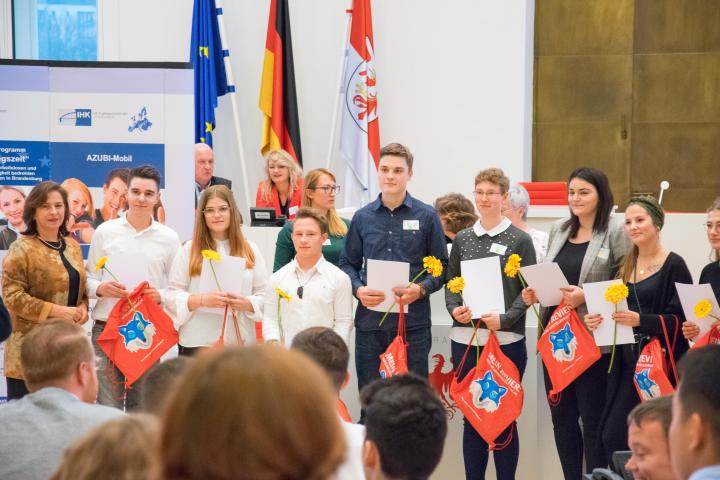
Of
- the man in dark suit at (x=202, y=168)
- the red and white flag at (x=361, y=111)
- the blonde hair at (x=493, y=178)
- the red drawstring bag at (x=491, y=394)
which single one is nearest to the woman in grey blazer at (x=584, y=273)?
the red drawstring bag at (x=491, y=394)

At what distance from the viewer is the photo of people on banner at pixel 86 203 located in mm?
5398

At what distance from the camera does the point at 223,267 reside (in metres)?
4.36

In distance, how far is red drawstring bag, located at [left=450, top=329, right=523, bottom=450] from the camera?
4.29 m

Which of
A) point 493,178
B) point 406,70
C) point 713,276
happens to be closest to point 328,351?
point 493,178

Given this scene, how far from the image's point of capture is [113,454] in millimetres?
1357

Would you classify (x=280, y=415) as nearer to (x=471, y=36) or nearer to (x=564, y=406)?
(x=564, y=406)

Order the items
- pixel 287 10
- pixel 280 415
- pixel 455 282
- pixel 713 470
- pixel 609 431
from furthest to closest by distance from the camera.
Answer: pixel 287 10
pixel 455 282
pixel 609 431
pixel 713 470
pixel 280 415

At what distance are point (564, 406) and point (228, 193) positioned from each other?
1974mm

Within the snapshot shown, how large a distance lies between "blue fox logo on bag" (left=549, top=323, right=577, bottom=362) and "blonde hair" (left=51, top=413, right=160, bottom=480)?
3111 millimetres

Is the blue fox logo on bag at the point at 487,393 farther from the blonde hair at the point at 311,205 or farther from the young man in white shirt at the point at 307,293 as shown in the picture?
the blonde hair at the point at 311,205

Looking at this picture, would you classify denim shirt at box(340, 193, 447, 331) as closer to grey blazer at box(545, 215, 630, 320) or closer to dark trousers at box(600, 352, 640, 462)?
grey blazer at box(545, 215, 630, 320)

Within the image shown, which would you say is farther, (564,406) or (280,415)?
(564,406)

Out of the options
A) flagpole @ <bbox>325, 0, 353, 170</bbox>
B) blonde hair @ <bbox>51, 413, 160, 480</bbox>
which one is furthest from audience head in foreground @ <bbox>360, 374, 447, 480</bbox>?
flagpole @ <bbox>325, 0, 353, 170</bbox>

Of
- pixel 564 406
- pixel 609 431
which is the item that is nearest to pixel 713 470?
pixel 609 431
